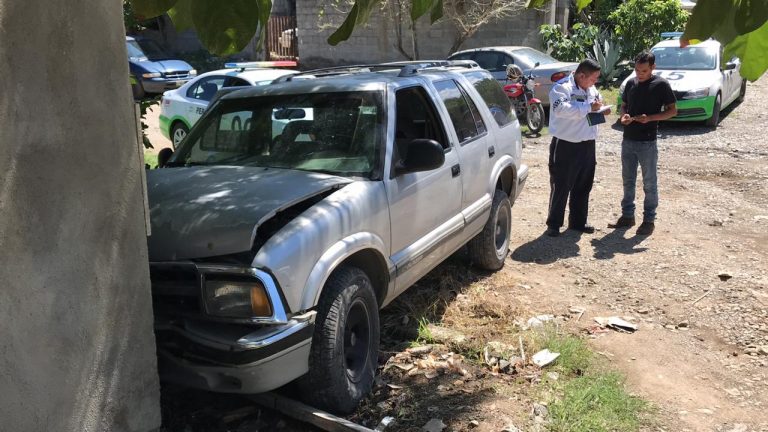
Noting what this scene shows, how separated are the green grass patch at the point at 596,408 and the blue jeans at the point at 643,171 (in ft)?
11.6

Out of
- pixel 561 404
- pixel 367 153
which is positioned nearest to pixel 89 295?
pixel 367 153

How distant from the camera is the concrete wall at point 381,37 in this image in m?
20.5

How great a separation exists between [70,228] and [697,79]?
42.5 feet

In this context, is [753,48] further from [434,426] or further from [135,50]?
[135,50]

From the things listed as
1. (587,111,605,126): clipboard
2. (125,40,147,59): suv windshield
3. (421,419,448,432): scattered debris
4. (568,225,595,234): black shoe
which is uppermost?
(125,40,147,59): suv windshield

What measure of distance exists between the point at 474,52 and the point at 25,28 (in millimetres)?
14095

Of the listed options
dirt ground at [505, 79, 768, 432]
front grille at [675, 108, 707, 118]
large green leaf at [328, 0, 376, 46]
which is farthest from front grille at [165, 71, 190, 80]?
large green leaf at [328, 0, 376, 46]

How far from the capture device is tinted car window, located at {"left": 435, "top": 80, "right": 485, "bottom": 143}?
555 cm

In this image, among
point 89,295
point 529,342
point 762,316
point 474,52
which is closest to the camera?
point 89,295

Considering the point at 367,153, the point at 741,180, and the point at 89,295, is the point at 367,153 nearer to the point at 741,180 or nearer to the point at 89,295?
the point at 89,295

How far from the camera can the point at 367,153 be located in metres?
4.46

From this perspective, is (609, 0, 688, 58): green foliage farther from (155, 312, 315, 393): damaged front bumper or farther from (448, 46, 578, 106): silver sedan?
(155, 312, 315, 393): damaged front bumper

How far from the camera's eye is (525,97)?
13969 mm

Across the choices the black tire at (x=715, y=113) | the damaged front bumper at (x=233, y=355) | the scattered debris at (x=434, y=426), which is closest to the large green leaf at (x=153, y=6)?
the damaged front bumper at (x=233, y=355)
